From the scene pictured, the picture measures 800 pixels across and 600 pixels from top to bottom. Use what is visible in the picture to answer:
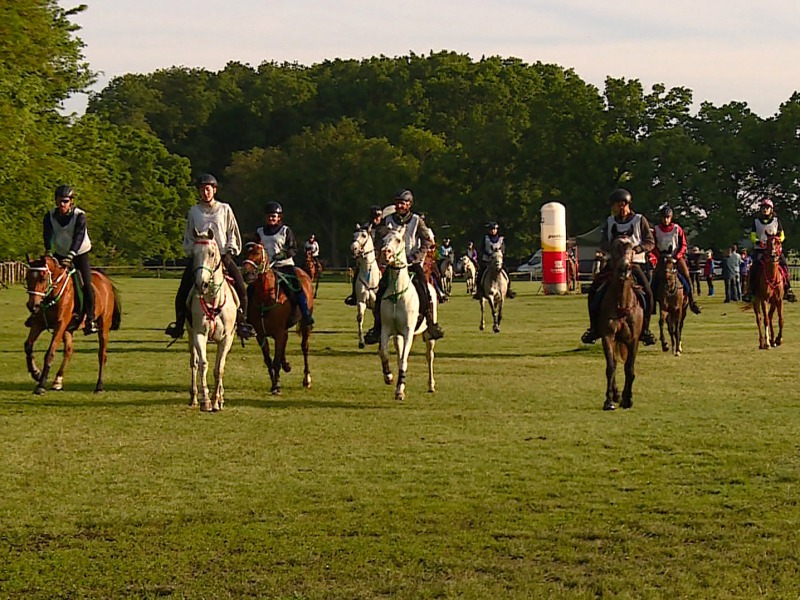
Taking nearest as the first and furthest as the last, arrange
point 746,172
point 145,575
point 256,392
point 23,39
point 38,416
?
1. point 145,575
2. point 38,416
3. point 256,392
4. point 23,39
5. point 746,172

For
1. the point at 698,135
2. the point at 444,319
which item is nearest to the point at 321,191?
the point at 698,135

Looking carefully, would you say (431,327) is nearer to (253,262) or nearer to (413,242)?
(413,242)

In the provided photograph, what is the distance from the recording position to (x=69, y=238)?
55.8 ft

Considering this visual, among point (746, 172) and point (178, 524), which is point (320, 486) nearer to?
point (178, 524)

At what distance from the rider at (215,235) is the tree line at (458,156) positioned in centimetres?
4775

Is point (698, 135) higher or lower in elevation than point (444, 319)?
higher

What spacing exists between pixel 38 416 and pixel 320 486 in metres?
5.14

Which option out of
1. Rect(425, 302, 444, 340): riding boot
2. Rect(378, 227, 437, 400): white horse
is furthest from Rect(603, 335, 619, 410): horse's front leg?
Rect(425, 302, 444, 340): riding boot

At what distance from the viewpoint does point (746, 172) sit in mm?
87000

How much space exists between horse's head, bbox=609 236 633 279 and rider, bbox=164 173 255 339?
14.3 ft

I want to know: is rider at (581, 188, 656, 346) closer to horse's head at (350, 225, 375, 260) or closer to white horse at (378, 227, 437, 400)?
white horse at (378, 227, 437, 400)

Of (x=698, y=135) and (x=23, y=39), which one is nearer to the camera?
(x=23, y=39)

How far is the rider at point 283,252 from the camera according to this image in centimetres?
1795

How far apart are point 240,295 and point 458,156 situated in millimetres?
79378
